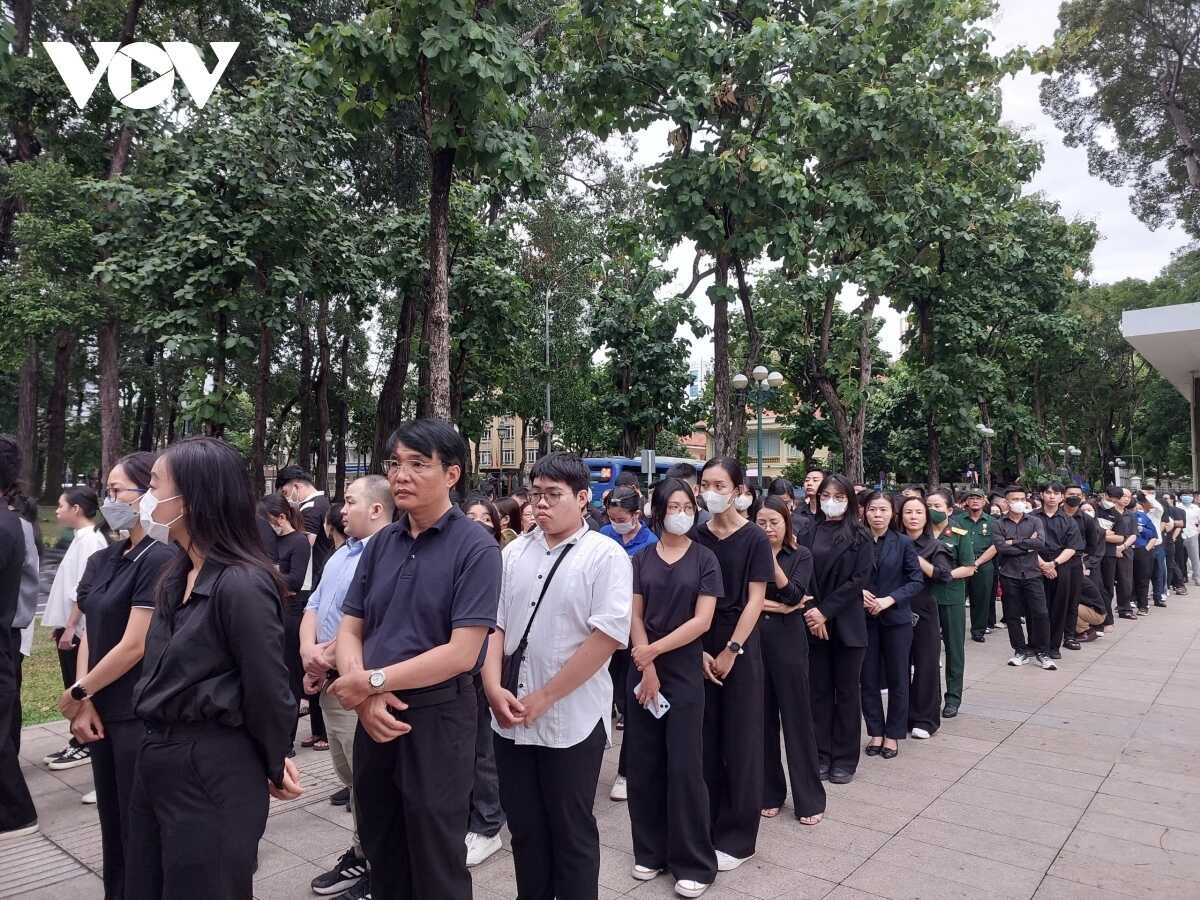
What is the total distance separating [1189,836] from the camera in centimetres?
427

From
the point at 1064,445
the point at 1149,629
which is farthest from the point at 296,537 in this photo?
the point at 1064,445

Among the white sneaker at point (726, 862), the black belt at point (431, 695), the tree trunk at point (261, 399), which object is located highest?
the tree trunk at point (261, 399)

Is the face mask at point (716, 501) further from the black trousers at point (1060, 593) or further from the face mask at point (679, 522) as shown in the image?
the black trousers at point (1060, 593)

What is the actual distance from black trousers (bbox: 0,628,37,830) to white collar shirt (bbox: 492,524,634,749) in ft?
9.00

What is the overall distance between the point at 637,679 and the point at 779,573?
93 cm

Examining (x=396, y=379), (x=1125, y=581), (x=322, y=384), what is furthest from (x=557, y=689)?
(x=322, y=384)

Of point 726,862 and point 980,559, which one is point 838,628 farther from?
point 980,559

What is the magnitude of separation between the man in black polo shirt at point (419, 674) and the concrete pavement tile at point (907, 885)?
205 cm

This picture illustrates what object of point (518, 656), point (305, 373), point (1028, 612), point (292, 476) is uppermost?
point (305, 373)

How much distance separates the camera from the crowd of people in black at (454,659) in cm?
225

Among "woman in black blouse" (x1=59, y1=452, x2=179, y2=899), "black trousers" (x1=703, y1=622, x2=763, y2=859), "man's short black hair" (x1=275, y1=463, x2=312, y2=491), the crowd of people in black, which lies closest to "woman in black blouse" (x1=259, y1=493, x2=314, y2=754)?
the crowd of people in black

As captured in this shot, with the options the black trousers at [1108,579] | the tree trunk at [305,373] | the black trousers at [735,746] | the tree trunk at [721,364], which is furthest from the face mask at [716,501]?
the tree trunk at [305,373]

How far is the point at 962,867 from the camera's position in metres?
3.88

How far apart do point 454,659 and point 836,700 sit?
11.3 ft
